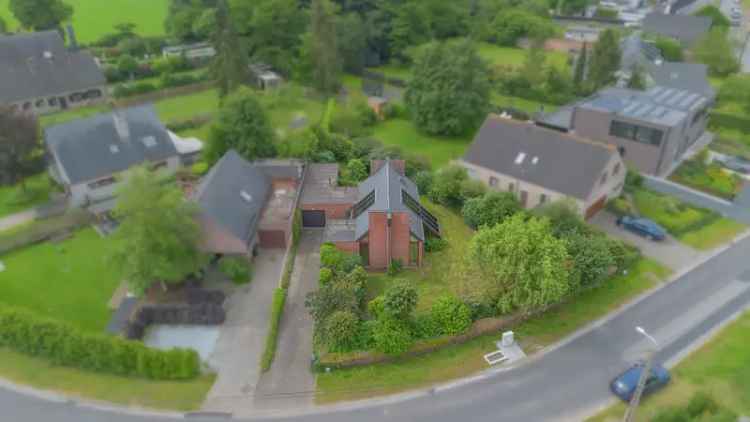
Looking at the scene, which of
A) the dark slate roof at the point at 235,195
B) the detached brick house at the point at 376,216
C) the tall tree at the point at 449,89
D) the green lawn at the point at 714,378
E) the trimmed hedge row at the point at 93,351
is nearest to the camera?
the green lawn at the point at 714,378

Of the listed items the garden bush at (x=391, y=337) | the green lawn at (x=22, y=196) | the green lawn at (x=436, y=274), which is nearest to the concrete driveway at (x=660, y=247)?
the green lawn at (x=436, y=274)

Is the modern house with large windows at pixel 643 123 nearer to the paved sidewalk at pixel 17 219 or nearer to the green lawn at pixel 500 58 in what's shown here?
the green lawn at pixel 500 58

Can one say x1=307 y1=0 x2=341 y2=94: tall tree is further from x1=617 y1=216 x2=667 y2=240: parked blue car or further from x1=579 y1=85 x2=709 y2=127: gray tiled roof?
x1=617 y1=216 x2=667 y2=240: parked blue car

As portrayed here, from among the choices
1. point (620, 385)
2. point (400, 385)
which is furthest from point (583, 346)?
point (400, 385)

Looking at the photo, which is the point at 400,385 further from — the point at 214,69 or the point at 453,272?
the point at 214,69

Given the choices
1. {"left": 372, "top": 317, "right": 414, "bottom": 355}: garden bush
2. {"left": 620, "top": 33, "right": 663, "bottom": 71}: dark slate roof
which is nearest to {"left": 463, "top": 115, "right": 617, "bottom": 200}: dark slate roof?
{"left": 372, "top": 317, "right": 414, "bottom": 355}: garden bush

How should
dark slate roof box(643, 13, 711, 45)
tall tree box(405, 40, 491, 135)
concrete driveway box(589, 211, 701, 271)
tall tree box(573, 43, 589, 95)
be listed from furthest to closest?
dark slate roof box(643, 13, 711, 45), tall tree box(573, 43, 589, 95), tall tree box(405, 40, 491, 135), concrete driveway box(589, 211, 701, 271)
